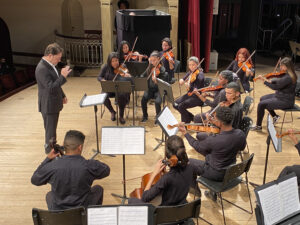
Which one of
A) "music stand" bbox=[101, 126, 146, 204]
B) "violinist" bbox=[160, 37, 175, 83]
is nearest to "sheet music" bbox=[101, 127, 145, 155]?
"music stand" bbox=[101, 126, 146, 204]

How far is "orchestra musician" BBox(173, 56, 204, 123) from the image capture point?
537 cm

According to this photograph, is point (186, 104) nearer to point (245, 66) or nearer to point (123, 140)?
point (245, 66)

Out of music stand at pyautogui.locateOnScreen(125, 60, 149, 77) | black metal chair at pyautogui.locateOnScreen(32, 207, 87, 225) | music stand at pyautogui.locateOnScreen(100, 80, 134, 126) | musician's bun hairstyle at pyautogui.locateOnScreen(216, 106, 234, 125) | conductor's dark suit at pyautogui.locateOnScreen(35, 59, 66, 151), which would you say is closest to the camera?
black metal chair at pyautogui.locateOnScreen(32, 207, 87, 225)

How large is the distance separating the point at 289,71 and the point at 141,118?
105 inches

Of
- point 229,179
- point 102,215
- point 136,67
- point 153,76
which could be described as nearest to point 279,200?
point 229,179

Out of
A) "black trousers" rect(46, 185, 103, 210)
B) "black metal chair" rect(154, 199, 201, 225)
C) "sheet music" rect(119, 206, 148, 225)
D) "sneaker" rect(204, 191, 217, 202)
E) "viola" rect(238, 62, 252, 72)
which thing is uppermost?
"viola" rect(238, 62, 252, 72)

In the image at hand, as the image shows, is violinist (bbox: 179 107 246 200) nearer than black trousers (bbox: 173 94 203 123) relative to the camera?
Yes

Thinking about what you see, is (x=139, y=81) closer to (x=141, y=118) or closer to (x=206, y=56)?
(x=141, y=118)

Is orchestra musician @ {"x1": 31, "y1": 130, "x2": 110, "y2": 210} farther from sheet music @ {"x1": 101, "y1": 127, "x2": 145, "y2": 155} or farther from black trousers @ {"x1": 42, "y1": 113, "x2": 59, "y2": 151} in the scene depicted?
black trousers @ {"x1": 42, "y1": 113, "x2": 59, "y2": 151}

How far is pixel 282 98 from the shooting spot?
5.38m

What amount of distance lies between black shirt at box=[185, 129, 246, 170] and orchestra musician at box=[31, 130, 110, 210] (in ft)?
3.68

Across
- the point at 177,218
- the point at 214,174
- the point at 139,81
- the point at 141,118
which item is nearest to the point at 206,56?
the point at 141,118

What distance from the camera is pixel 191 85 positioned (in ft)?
18.0

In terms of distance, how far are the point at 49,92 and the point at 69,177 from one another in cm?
201
